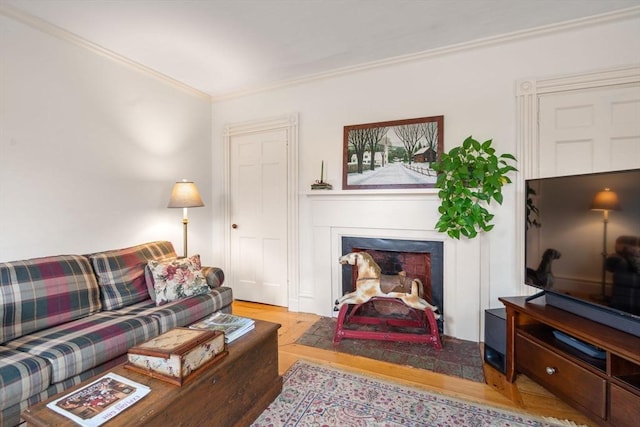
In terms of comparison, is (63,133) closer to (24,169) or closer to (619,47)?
(24,169)

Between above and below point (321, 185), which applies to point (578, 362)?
below

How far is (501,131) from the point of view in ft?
8.14

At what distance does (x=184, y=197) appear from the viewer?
2896 mm

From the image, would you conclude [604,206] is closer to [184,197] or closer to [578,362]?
[578,362]

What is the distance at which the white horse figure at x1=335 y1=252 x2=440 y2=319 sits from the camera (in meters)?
2.36

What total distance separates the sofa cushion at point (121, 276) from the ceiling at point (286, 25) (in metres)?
1.76

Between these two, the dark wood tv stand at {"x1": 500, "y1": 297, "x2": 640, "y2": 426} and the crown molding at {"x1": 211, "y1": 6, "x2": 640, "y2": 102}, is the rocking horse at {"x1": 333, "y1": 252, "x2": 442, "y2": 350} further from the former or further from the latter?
the crown molding at {"x1": 211, "y1": 6, "x2": 640, "y2": 102}

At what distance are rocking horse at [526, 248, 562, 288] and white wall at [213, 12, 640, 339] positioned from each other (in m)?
0.51

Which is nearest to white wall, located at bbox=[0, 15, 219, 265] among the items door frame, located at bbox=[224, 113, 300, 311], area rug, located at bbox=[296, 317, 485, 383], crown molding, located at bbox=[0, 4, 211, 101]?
crown molding, located at bbox=[0, 4, 211, 101]

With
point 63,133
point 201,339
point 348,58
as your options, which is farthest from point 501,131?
point 63,133

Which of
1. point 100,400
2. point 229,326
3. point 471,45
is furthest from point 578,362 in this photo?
point 471,45

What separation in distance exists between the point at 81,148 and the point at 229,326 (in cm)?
203

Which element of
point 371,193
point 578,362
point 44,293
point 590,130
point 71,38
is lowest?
point 578,362

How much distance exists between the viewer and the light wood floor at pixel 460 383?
1.70m
